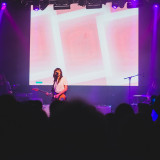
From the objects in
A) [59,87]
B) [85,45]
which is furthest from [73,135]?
[85,45]

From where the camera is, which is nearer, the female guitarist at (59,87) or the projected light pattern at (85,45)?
the female guitarist at (59,87)

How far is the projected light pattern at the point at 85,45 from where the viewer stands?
23.4 ft

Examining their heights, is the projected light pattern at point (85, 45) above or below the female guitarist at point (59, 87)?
above

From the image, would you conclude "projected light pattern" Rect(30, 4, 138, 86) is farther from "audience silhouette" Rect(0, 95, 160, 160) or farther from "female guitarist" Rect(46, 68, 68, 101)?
"audience silhouette" Rect(0, 95, 160, 160)

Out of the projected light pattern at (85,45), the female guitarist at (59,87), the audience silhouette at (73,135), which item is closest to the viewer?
the audience silhouette at (73,135)

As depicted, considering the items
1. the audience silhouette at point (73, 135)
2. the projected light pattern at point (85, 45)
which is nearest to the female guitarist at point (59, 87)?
the projected light pattern at point (85, 45)

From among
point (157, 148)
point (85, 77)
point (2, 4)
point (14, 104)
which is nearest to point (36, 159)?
point (14, 104)

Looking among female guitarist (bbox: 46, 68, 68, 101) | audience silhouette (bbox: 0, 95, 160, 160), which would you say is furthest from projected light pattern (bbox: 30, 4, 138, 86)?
audience silhouette (bbox: 0, 95, 160, 160)

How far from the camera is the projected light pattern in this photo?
23.4 feet

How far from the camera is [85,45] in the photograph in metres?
7.33

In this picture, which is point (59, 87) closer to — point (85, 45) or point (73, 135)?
point (85, 45)

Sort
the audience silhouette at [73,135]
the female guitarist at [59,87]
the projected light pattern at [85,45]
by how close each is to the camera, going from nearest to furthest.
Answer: the audience silhouette at [73,135], the female guitarist at [59,87], the projected light pattern at [85,45]

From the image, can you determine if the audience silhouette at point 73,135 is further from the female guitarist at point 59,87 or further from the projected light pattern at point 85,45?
the projected light pattern at point 85,45

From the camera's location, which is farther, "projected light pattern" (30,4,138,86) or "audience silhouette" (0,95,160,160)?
"projected light pattern" (30,4,138,86)
